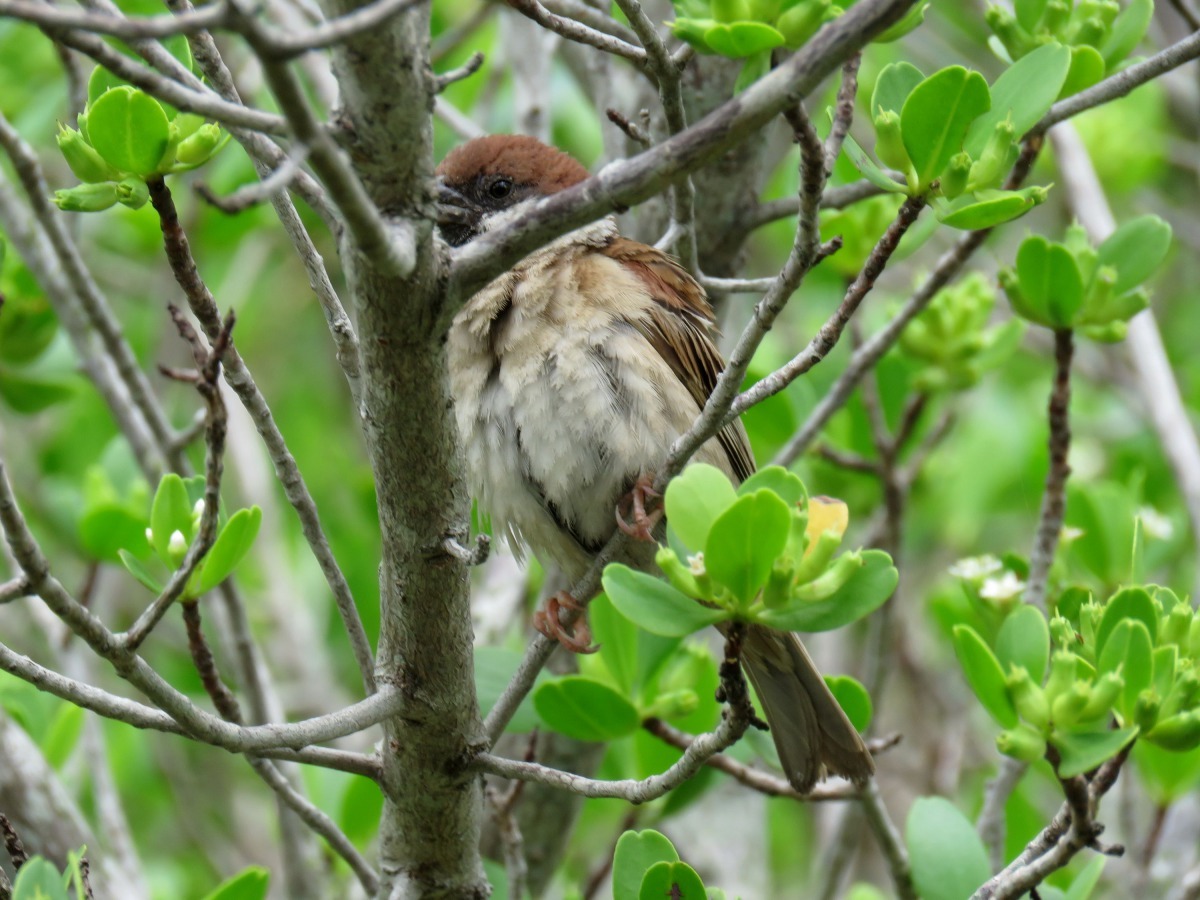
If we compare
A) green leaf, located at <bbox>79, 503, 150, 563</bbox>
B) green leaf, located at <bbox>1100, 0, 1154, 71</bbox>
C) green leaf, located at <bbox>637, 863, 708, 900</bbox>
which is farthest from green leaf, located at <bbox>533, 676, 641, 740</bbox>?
green leaf, located at <bbox>1100, 0, 1154, 71</bbox>

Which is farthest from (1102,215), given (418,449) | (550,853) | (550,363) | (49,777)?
(49,777)

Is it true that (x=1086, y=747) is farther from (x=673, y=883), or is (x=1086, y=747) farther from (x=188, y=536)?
(x=188, y=536)

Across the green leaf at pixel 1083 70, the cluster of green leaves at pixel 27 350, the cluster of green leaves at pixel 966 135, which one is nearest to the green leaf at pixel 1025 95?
the cluster of green leaves at pixel 966 135

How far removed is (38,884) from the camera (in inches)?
73.8

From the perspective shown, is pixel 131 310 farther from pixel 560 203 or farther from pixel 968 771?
pixel 560 203

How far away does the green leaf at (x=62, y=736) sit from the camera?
331 centimetres

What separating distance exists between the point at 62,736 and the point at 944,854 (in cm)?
217

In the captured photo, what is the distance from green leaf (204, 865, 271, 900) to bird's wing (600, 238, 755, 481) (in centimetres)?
153

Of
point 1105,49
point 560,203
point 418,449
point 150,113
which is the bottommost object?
point 418,449

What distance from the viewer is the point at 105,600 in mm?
5109

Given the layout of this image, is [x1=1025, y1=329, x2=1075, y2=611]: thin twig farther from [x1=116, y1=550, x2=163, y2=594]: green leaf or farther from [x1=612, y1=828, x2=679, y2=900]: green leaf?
[x1=116, y1=550, x2=163, y2=594]: green leaf

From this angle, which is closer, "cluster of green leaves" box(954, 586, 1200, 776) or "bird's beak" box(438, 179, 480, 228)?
"cluster of green leaves" box(954, 586, 1200, 776)

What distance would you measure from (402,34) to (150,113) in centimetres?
57

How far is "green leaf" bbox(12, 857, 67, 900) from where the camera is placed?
1.87 m
